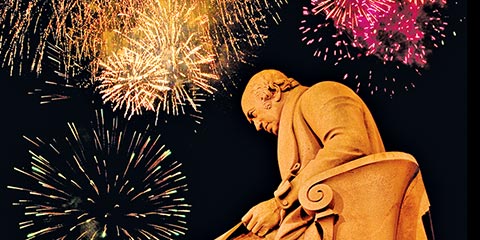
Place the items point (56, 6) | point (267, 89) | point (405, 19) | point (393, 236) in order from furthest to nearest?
point (56, 6), point (405, 19), point (267, 89), point (393, 236)

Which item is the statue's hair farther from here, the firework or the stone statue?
the firework

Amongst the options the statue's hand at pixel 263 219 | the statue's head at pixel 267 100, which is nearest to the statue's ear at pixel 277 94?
the statue's head at pixel 267 100

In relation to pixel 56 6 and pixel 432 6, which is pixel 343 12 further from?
pixel 56 6

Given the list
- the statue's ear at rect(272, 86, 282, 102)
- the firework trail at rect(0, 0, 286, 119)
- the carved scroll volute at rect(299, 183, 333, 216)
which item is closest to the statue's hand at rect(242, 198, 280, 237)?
the carved scroll volute at rect(299, 183, 333, 216)

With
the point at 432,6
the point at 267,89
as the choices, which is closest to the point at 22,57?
the point at 267,89

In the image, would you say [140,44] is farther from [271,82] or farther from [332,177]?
[332,177]

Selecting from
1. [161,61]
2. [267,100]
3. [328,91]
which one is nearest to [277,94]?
[267,100]
